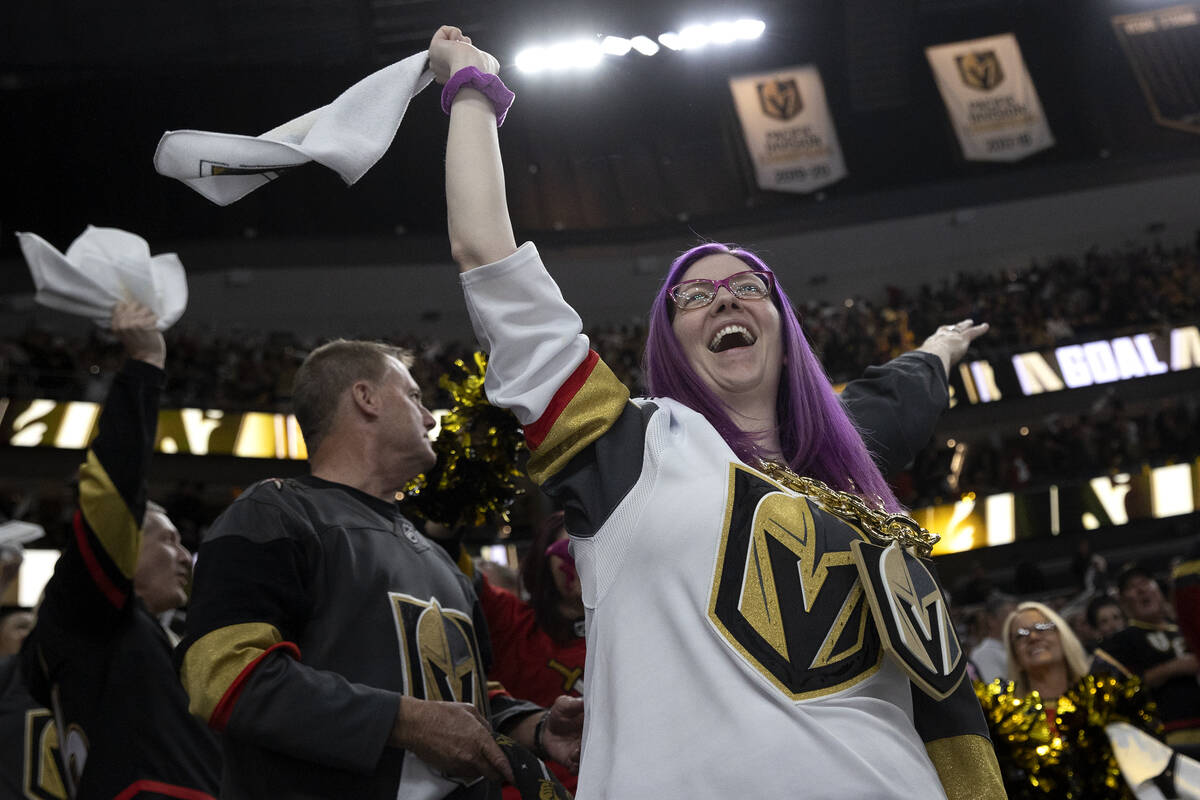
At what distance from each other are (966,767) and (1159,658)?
3936 mm

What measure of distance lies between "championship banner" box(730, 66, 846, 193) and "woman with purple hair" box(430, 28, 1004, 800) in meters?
16.8

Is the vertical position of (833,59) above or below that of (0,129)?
below

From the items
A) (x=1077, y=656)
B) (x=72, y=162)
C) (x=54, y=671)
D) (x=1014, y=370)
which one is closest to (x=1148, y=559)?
(x=1014, y=370)

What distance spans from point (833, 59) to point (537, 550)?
1611 centimetres

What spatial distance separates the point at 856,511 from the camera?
1.74 m

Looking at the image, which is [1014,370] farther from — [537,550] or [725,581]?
[725,581]

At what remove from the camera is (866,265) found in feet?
71.7

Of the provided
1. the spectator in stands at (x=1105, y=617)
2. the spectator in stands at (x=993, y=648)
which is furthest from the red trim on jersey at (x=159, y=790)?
the spectator in stands at (x=1105, y=617)

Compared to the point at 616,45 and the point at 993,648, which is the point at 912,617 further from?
the point at 616,45

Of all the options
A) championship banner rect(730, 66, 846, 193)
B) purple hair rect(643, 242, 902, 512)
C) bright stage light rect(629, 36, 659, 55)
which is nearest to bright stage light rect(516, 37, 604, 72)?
bright stage light rect(629, 36, 659, 55)

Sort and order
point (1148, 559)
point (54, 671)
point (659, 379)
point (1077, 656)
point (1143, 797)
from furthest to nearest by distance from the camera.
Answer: point (1148, 559)
point (1077, 656)
point (1143, 797)
point (54, 671)
point (659, 379)

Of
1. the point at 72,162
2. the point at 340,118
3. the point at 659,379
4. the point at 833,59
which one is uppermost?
the point at 72,162

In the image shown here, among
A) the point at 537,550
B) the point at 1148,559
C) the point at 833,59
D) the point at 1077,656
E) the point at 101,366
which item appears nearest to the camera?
the point at 537,550

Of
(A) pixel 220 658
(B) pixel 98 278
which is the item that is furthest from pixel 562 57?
(A) pixel 220 658
